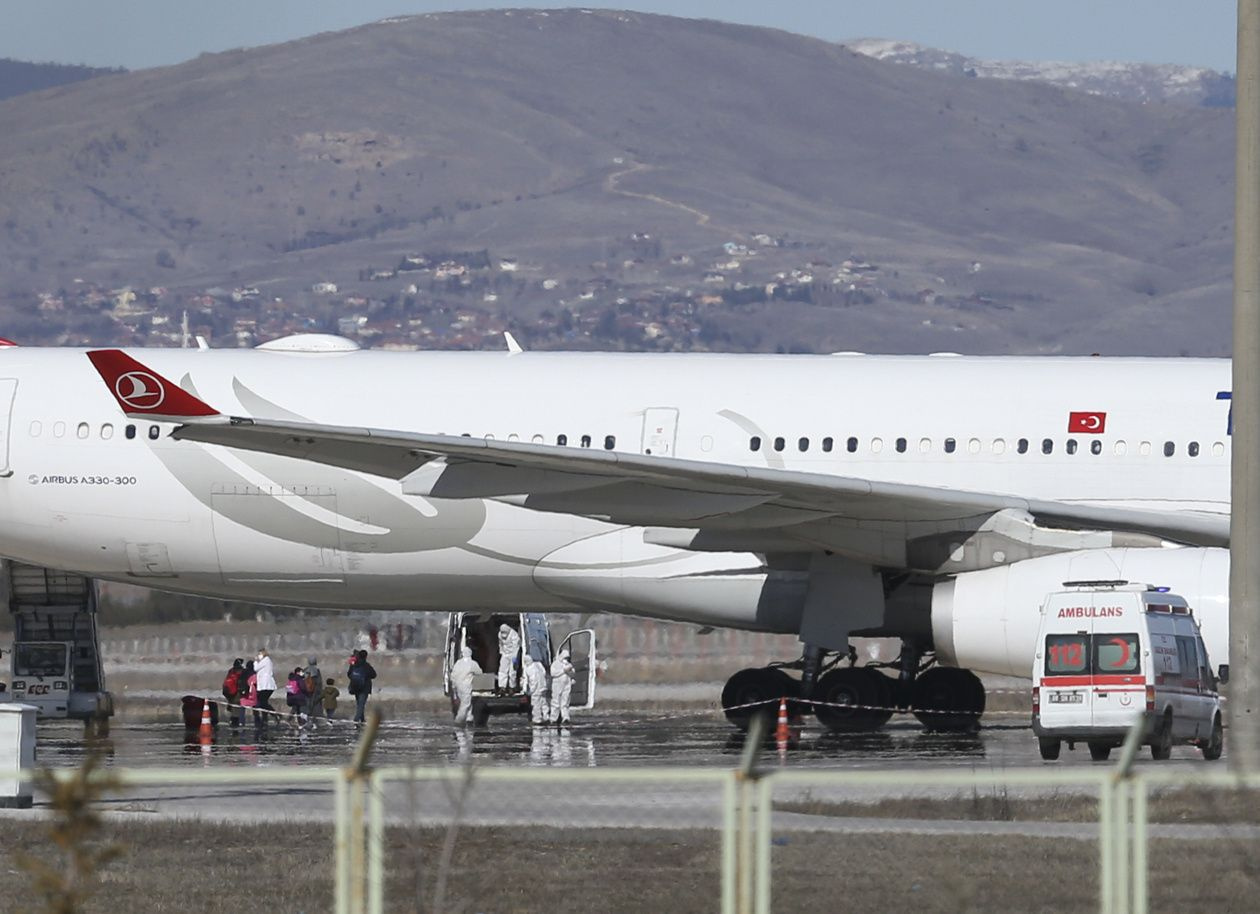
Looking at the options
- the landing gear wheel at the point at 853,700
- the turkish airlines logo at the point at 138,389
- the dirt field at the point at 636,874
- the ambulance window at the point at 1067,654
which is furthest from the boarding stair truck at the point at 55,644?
the dirt field at the point at 636,874

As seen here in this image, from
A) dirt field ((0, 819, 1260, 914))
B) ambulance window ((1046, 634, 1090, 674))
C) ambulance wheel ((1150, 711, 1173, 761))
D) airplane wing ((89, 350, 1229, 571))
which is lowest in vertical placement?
dirt field ((0, 819, 1260, 914))

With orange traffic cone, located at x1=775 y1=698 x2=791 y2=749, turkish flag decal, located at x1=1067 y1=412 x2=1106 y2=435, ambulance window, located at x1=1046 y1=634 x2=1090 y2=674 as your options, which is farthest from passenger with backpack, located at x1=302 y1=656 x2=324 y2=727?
ambulance window, located at x1=1046 y1=634 x2=1090 y2=674

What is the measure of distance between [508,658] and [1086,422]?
9306 mm

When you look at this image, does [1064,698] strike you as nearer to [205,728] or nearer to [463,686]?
[463,686]

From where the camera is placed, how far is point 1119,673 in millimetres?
21312

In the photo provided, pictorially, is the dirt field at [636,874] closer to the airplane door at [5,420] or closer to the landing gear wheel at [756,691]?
the landing gear wheel at [756,691]

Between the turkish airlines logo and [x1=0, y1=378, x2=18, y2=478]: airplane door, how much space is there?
14.8 feet

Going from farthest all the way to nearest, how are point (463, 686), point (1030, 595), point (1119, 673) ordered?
1. point (463, 686)
2. point (1030, 595)
3. point (1119, 673)

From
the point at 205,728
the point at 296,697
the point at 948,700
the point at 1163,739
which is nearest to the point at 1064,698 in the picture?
the point at 1163,739

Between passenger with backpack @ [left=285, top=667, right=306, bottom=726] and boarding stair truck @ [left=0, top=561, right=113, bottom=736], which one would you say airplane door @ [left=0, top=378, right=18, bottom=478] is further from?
passenger with backpack @ [left=285, top=667, right=306, bottom=726]

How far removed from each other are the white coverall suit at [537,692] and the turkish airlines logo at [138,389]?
8751mm

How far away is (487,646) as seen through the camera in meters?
33.2

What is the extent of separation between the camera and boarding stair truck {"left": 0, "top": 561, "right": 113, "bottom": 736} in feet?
104

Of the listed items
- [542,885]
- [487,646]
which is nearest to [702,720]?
[487,646]
